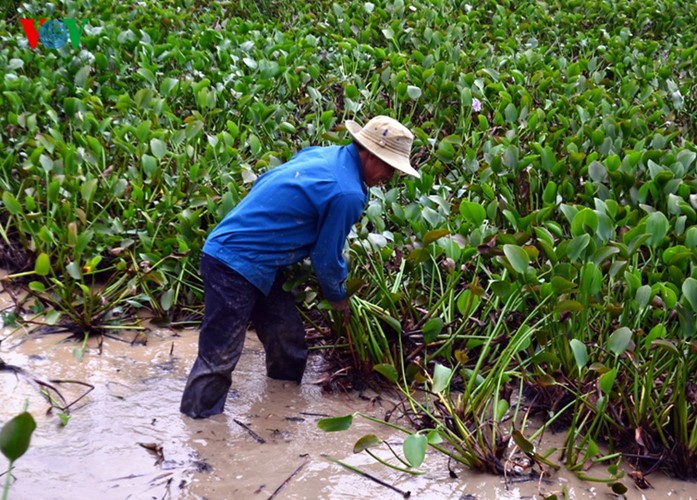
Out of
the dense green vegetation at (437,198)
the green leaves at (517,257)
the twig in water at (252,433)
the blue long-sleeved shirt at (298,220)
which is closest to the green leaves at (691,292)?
the dense green vegetation at (437,198)

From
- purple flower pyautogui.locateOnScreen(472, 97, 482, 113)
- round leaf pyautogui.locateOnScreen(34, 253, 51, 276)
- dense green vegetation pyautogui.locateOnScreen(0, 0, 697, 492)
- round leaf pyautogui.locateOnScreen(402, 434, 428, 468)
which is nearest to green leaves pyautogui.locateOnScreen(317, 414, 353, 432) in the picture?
round leaf pyautogui.locateOnScreen(402, 434, 428, 468)

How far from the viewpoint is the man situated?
320 centimetres

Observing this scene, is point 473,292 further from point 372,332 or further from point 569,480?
point 569,480

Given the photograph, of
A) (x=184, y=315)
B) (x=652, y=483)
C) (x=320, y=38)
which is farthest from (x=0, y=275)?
(x=320, y=38)

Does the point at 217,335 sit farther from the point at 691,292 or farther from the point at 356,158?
the point at 691,292

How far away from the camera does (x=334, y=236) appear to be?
10.5 feet

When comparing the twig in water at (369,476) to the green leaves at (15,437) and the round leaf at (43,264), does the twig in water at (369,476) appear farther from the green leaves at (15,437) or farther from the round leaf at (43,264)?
the green leaves at (15,437)

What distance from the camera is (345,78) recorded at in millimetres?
6234

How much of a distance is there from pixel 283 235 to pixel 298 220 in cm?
9

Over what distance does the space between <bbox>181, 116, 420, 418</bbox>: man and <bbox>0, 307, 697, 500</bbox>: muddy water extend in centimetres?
21

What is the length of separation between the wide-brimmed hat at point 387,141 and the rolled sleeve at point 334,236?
185mm

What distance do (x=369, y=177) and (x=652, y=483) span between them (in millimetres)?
1557

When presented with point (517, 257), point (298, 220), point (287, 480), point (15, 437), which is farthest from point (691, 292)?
point (15, 437)

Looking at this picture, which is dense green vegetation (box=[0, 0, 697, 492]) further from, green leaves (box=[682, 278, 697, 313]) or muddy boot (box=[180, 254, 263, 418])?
muddy boot (box=[180, 254, 263, 418])
